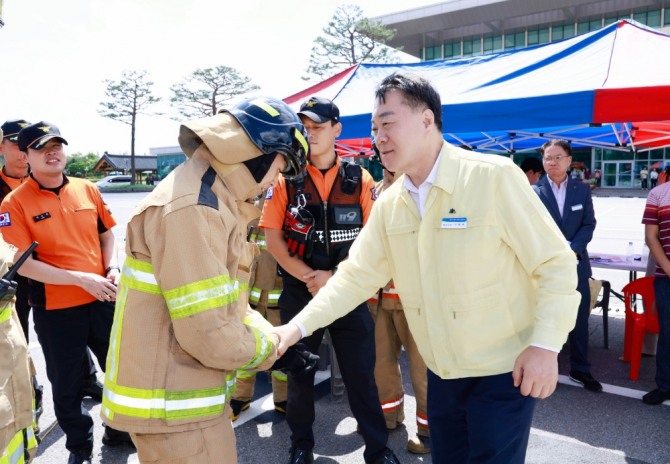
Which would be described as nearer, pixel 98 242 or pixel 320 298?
pixel 320 298

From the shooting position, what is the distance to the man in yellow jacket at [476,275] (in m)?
1.81

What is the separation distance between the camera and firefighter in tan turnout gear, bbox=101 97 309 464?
1.63 m

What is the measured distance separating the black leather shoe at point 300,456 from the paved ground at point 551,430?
168 mm

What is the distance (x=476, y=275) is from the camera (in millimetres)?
1903

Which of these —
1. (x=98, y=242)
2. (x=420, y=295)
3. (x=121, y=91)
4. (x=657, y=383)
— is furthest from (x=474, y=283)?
(x=121, y=91)

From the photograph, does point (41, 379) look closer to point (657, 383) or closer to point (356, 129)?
point (356, 129)

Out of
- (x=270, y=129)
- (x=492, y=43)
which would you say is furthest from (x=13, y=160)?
(x=492, y=43)

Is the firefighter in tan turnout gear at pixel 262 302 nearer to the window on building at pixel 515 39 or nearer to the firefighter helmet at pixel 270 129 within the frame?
the firefighter helmet at pixel 270 129

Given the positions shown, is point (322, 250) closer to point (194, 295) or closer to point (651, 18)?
point (194, 295)

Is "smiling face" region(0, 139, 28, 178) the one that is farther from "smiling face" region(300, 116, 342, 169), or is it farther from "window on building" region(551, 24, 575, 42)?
"window on building" region(551, 24, 575, 42)

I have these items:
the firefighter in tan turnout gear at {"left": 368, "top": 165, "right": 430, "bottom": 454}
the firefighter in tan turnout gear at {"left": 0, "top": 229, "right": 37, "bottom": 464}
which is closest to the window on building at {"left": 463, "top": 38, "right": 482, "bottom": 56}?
the firefighter in tan turnout gear at {"left": 368, "top": 165, "right": 430, "bottom": 454}

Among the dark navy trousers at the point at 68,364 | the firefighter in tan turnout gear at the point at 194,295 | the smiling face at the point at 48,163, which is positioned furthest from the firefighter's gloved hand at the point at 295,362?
the smiling face at the point at 48,163

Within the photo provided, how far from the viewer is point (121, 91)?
54125 millimetres

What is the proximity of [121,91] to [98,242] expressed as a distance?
5683 centimetres
